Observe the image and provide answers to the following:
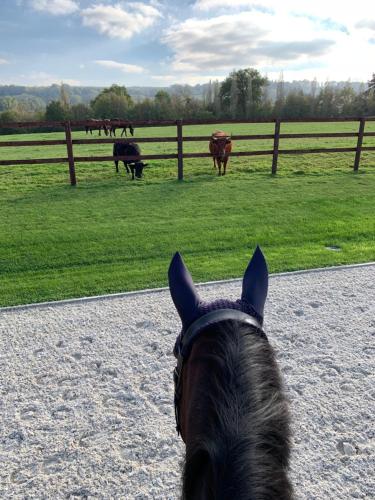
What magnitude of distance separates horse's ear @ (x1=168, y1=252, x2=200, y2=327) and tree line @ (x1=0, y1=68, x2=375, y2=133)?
4129 centimetres

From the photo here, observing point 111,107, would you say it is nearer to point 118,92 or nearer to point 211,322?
point 118,92

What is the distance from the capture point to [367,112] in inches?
1635

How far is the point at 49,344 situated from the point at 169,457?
168cm

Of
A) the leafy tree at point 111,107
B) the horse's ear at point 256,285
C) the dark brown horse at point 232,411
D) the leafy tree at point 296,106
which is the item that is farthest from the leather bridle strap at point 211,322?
the leafy tree at point 296,106

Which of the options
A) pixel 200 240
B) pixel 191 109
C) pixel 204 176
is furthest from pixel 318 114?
pixel 200 240

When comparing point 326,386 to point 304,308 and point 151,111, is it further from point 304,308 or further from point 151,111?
point 151,111

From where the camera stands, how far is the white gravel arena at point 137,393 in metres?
2.14

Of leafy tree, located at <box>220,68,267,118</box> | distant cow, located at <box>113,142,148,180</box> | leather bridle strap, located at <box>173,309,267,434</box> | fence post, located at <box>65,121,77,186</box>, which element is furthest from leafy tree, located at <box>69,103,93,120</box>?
leather bridle strap, located at <box>173,309,267,434</box>

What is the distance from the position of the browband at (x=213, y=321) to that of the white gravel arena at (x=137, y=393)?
4.62ft

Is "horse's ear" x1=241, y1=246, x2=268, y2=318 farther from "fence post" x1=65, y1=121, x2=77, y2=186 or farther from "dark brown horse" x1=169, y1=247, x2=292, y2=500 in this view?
"fence post" x1=65, y1=121, x2=77, y2=186

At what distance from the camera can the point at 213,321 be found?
1.05m

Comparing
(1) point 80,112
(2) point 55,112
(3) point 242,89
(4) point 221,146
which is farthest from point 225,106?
(4) point 221,146

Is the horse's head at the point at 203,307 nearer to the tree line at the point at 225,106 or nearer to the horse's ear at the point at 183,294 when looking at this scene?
the horse's ear at the point at 183,294

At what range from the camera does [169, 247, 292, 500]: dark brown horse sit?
0.71m
